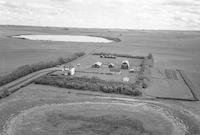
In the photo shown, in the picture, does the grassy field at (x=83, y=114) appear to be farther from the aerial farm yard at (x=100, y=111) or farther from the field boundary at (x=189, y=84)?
the field boundary at (x=189, y=84)

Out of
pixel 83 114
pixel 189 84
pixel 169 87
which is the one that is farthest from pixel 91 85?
pixel 189 84

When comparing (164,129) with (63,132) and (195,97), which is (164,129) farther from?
(195,97)

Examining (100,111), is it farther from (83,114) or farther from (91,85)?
(91,85)

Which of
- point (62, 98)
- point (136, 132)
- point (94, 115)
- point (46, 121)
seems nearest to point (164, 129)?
point (136, 132)

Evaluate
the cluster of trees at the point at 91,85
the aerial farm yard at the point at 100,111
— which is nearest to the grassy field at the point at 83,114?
the aerial farm yard at the point at 100,111

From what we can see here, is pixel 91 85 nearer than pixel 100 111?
No

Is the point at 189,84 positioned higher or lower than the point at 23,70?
lower

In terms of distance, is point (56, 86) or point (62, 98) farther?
point (56, 86)

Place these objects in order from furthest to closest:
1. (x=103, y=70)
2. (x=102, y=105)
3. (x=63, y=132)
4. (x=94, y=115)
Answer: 1. (x=103, y=70)
2. (x=102, y=105)
3. (x=94, y=115)
4. (x=63, y=132)
